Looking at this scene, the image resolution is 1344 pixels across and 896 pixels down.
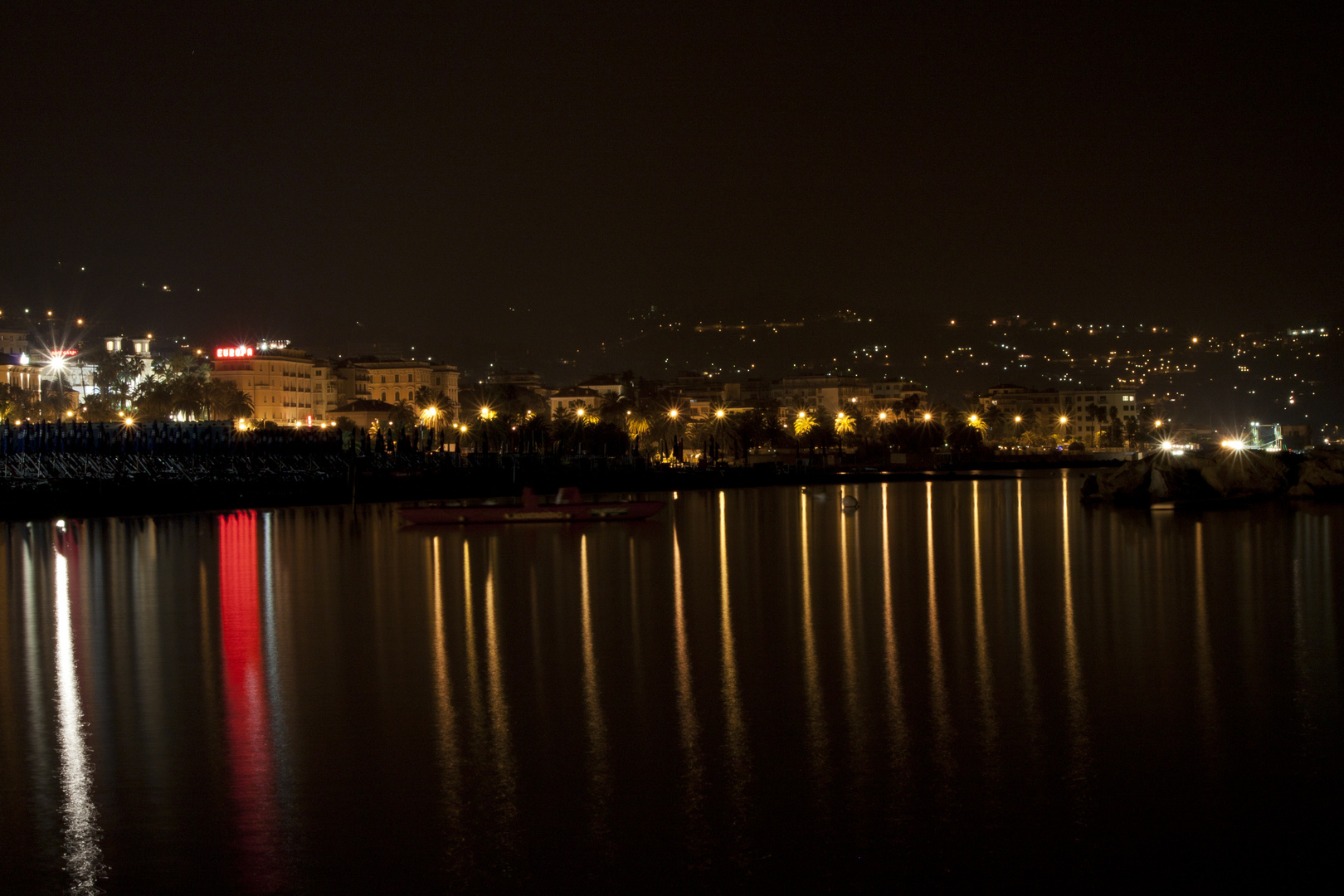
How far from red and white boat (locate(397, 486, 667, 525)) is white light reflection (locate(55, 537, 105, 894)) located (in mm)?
19284

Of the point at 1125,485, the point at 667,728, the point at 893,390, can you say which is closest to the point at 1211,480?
the point at 1125,485

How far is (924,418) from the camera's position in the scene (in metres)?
106

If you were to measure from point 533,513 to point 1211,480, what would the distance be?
79.7ft

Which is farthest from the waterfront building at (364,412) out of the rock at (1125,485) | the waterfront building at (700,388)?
the rock at (1125,485)

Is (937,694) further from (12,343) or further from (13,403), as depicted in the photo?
(12,343)

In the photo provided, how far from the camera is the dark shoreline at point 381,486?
38938 mm

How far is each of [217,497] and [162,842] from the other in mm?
38507

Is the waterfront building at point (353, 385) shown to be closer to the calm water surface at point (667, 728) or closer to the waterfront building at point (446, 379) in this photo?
the waterfront building at point (446, 379)

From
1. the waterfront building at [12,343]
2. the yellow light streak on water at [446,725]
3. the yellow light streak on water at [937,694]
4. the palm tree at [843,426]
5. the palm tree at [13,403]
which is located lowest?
the yellow light streak on water at [937,694]

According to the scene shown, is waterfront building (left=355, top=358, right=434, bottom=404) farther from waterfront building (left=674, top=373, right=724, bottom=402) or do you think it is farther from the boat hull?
the boat hull

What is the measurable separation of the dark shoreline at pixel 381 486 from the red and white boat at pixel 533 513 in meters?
10.0

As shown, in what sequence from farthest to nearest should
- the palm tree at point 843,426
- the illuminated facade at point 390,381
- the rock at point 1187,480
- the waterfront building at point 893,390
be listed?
the waterfront building at point 893,390 → the illuminated facade at point 390,381 → the palm tree at point 843,426 → the rock at point 1187,480

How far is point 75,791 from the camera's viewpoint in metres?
7.80

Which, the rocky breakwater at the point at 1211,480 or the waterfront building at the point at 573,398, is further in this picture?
the waterfront building at the point at 573,398
